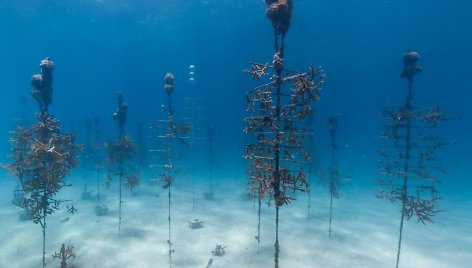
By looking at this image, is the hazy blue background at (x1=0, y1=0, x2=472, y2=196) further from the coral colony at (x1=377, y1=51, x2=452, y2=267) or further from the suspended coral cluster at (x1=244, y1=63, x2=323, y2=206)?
the suspended coral cluster at (x1=244, y1=63, x2=323, y2=206)

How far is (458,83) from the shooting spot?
473 ft

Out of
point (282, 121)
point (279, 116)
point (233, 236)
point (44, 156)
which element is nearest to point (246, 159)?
point (233, 236)

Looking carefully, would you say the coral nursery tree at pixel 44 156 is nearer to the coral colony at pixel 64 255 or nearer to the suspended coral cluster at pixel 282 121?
the coral colony at pixel 64 255

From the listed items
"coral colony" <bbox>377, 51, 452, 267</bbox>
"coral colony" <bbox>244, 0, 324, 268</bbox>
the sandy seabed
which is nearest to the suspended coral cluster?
"coral colony" <bbox>244, 0, 324, 268</bbox>

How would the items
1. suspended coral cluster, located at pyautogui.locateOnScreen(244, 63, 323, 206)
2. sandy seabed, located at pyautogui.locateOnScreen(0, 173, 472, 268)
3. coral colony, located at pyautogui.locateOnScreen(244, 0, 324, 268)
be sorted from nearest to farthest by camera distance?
suspended coral cluster, located at pyautogui.locateOnScreen(244, 63, 323, 206), coral colony, located at pyautogui.locateOnScreen(244, 0, 324, 268), sandy seabed, located at pyautogui.locateOnScreen(0, 173, 472, 268)

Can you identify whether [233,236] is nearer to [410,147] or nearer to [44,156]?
[410,147]

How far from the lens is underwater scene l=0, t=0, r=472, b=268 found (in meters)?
15.9

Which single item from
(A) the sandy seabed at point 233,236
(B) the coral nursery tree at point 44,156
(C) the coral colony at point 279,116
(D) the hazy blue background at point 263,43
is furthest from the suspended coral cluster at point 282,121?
(D) the hazy blue background at point 263,43

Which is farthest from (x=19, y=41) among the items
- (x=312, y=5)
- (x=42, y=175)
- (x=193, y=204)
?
(x=42, y=175)

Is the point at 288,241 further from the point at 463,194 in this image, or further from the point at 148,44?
the point at 148,44

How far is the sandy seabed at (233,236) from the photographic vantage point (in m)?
21.0

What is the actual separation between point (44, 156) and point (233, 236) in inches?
603

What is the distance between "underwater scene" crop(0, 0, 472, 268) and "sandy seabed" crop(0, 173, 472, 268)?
0.17 meters

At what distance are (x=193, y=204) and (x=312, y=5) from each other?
192 feet
